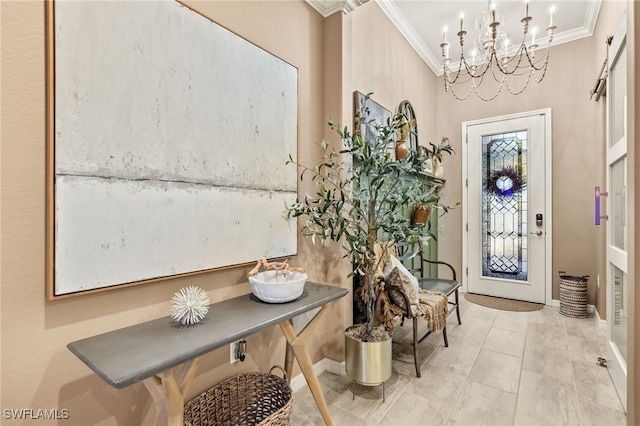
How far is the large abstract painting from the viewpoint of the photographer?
1065 mm

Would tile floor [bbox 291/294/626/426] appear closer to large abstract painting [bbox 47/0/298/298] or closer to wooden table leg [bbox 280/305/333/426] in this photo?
wooden table leg [bbox 280/305/333/426]

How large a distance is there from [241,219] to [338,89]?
1.22 meters

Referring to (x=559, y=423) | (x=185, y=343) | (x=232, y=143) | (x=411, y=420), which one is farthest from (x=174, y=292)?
(x=559, y=423)

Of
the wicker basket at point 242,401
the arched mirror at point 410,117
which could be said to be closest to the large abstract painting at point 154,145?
the wicker basket at point 242,401

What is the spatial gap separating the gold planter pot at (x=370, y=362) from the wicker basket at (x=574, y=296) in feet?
8.90

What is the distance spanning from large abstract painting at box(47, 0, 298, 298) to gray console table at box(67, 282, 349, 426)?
0.72 ft

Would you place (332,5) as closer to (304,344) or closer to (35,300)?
(304,344)

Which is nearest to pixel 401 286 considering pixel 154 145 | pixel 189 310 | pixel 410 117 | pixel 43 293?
pixel 189 310

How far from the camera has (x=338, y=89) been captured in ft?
7.23

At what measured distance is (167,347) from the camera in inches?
39.7

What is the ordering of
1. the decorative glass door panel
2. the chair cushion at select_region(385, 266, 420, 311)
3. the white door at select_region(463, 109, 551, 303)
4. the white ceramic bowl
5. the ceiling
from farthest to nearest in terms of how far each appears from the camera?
the decorative glass door panel
the white door at select_region(463, 109, 551, 303)
the ceiling
the chair cushion at select_region(385, 266, 420, 311)
the white ceramic bowl

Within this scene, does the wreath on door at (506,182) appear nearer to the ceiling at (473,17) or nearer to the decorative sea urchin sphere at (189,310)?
the ceiling at (473,17)

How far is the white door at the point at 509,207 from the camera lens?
3.78 metres

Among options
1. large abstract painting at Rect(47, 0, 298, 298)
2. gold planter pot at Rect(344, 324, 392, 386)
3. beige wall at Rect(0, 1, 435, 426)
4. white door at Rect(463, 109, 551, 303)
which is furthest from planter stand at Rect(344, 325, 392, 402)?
white door at Rect(463, 109, 551, 303)
